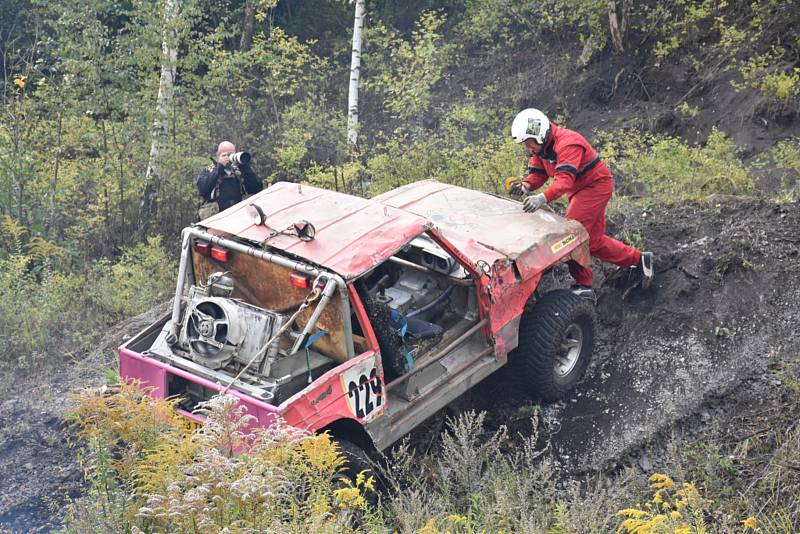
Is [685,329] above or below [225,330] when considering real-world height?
below

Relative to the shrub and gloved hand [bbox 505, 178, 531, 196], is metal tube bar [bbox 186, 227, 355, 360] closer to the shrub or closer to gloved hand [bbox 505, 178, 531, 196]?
gloved hand [bbox 505, 178, 531, 196]

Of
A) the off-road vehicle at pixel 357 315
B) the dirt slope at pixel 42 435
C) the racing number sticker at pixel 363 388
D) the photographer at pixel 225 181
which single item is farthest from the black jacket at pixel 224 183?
the racing number sticker at pixel 363 388

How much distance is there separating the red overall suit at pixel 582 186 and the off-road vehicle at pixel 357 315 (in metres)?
0.28

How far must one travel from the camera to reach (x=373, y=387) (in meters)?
5.09

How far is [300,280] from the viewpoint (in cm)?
501

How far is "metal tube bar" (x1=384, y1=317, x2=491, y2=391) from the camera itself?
209 inches

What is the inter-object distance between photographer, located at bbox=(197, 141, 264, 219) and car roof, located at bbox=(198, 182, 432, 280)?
209 centimetres

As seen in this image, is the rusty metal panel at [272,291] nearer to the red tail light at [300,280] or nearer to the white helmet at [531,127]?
the red tail light at [300,280]

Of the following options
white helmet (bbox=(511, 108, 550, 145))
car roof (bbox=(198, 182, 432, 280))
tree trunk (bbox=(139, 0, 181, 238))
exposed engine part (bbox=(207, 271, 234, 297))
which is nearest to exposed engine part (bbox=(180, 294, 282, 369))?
exposed engine part (bbox=(207, 271, 234, 297))

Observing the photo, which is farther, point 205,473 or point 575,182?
point 575,182

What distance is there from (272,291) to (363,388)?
94 cm

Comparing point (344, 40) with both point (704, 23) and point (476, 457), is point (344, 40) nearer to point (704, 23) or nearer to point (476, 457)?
point (704, 23)

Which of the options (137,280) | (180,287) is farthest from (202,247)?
(137,280)

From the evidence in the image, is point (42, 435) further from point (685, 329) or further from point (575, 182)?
point (685, 329)
